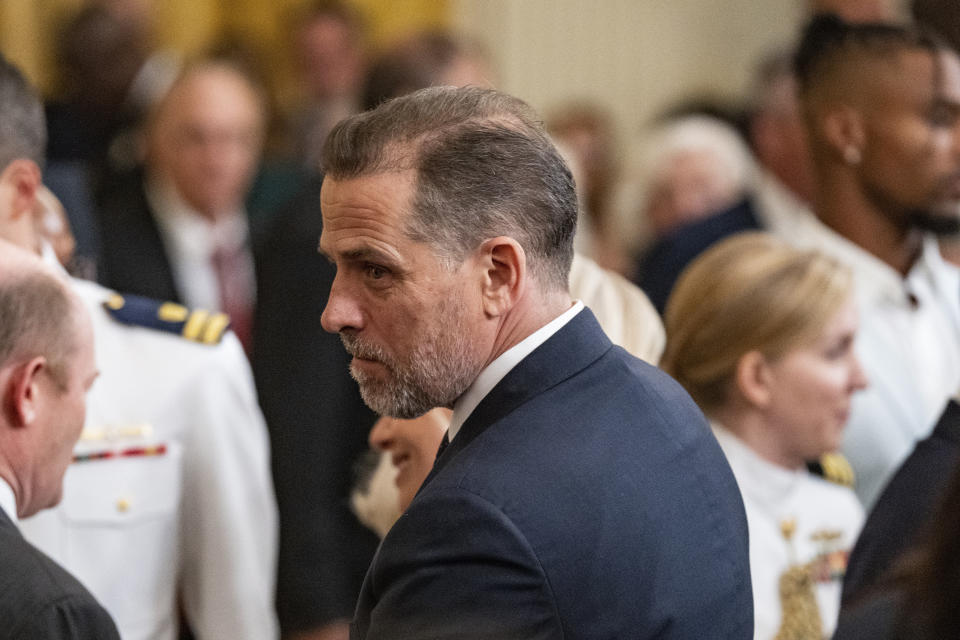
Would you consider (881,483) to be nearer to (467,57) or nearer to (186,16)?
(467,57)

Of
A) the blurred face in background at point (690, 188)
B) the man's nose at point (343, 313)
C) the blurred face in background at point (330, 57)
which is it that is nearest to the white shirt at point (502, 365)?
the man's nose at point (343, 313)

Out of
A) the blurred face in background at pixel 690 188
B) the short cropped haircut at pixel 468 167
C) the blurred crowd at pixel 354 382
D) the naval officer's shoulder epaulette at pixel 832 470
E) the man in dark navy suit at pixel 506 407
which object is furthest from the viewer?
the blurred face in background at pixel 690 188

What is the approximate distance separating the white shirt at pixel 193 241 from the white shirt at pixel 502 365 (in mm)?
2435

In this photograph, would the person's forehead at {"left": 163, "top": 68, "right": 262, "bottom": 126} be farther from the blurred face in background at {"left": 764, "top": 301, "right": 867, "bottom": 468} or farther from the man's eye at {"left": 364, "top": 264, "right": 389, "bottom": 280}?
the man's eye at {"left": 364, "top": 264, "right": 389, "bottom": 280}

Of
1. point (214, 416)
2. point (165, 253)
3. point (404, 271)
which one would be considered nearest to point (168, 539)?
point (214, 416)

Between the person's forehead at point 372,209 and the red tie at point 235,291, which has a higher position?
the person's forehead at point 372,209

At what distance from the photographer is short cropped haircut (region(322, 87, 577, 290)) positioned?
1.48m

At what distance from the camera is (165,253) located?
12.5ft

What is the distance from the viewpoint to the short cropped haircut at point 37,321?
1737 mm

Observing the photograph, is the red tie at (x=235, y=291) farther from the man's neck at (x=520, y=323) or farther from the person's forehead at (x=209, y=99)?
the man's neck at (x=520, y=323)

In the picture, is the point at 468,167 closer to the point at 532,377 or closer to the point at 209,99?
the point at 532,377

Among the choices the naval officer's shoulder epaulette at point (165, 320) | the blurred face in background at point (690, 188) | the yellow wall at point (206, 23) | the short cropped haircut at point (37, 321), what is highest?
the short cropped haircut at point (37, 321)

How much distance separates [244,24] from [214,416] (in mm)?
4284

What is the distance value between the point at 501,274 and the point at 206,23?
16.0ft
